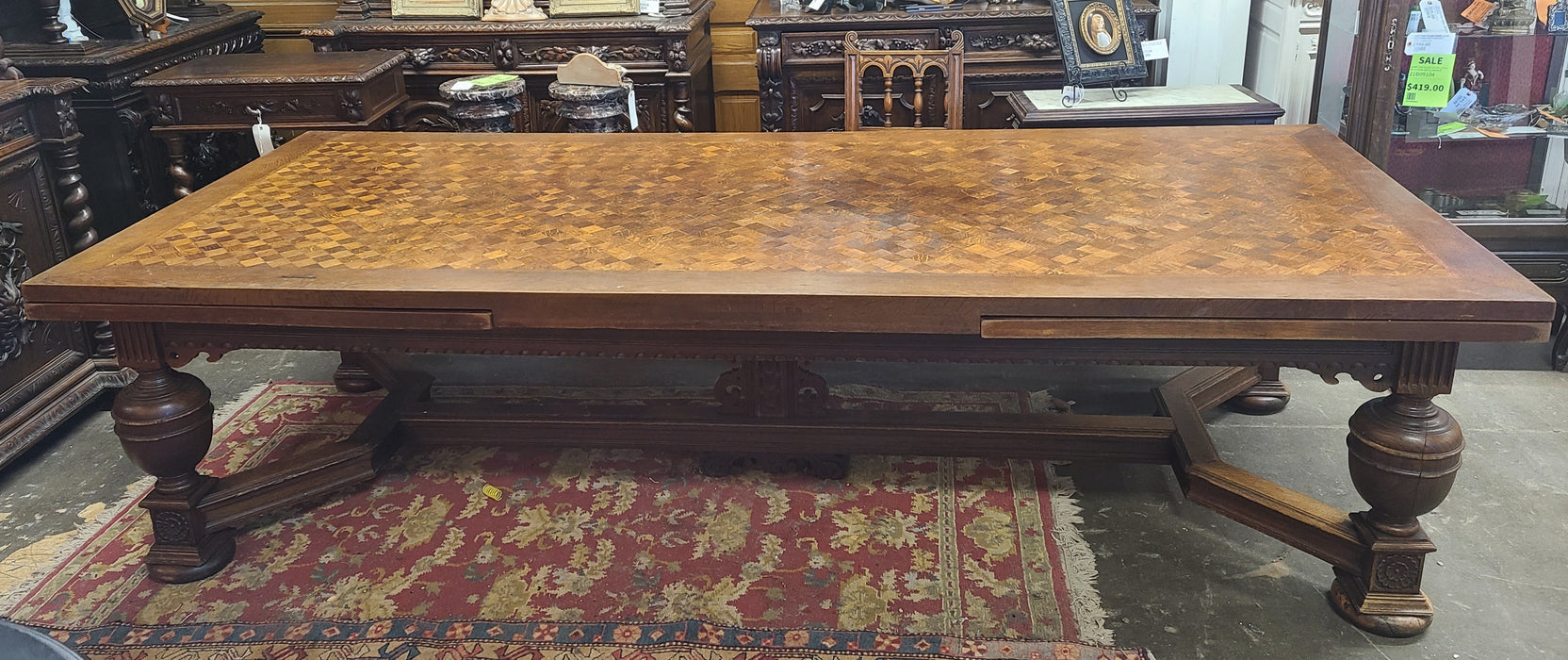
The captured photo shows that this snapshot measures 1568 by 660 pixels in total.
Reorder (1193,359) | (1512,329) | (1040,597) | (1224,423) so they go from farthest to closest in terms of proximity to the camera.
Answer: (1224,423), (1040,597), (1193,359), (1512,329)

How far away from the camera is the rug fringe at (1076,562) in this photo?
2.17 metres

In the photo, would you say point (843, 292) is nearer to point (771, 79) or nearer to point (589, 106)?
point (589, 106)

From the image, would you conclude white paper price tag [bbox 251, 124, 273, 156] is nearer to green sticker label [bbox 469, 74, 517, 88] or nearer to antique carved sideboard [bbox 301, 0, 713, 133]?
green sticker label [bbox 469, 74, 517, 88]

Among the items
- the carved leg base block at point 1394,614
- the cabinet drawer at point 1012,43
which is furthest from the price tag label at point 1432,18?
the carved leg base block at point 1394,614

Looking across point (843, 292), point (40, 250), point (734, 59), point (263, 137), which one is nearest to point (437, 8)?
point (263, 137)

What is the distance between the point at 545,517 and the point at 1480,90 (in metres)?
3.05

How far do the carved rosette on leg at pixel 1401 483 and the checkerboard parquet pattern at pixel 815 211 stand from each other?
21cm

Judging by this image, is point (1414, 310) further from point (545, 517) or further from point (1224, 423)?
point (545, 517)

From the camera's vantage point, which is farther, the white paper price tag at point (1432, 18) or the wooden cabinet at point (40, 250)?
the white paper price tag at point (1432, 18)

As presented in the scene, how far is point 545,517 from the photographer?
103 inches

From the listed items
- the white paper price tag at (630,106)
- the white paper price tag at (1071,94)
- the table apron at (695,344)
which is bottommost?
the table apron at (695,344)

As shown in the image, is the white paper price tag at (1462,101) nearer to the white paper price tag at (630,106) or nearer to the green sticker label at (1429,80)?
the green sticker label at (1429,80)

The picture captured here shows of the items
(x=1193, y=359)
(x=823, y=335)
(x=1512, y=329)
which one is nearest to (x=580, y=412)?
(x=823, y=335)

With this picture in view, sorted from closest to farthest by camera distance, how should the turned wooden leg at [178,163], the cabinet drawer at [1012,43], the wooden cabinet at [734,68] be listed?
the turned wooden leg at [178,163]
the cabinet drawer at [1012,43]
the wooden cabinet at [734,68]
